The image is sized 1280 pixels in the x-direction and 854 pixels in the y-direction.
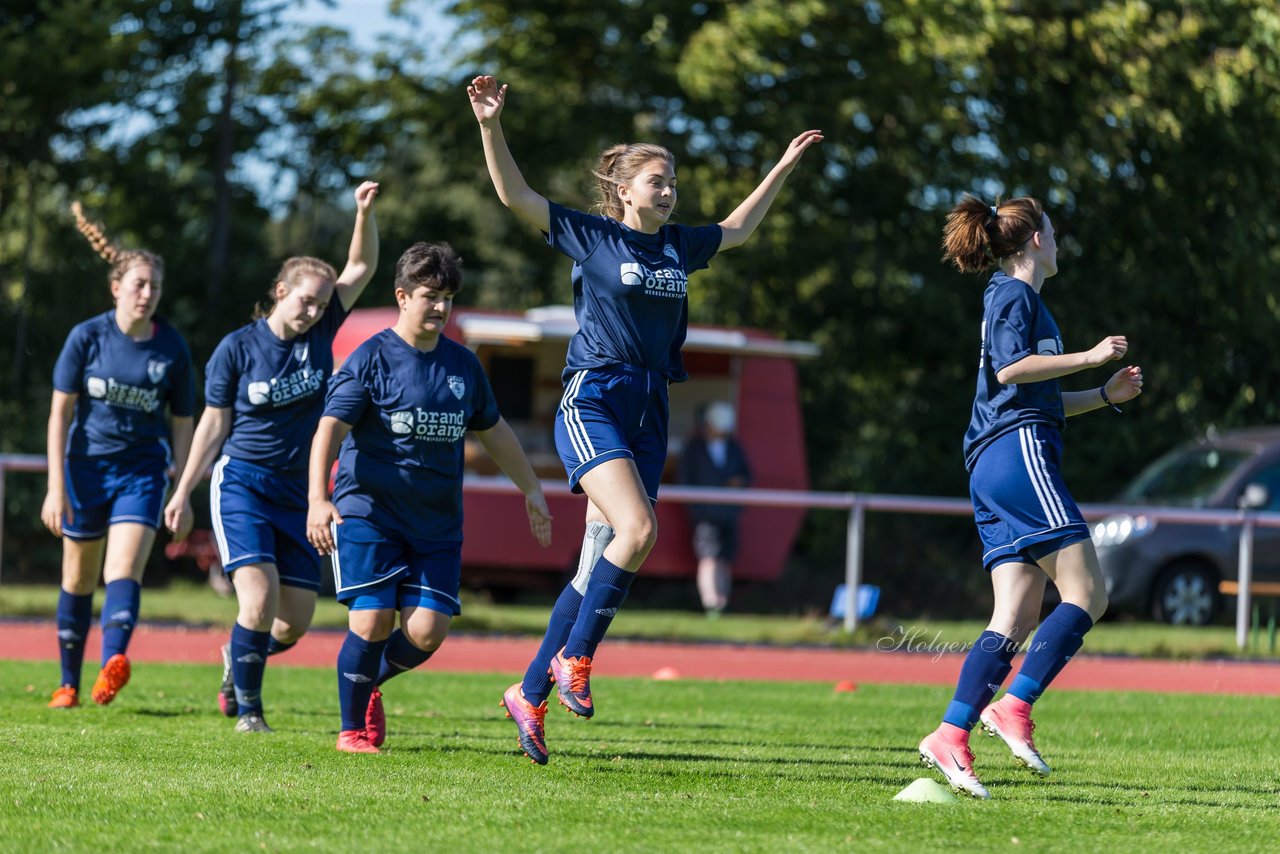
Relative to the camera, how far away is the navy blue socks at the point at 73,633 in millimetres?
8141

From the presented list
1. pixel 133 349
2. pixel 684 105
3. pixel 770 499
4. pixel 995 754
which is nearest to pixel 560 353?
pixel 684 105

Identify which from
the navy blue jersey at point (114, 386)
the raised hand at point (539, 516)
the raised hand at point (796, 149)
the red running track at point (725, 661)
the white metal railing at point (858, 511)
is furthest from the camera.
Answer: the white metal railing at point (858, 511)

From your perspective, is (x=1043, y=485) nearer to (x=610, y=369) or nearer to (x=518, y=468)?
(x=610, y=369)

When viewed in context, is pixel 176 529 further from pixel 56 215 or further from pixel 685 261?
pixel 56 215

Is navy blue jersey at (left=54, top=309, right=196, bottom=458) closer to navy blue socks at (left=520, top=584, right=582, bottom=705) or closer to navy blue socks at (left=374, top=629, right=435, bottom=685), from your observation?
navy blue socks at (left=374, top=629, right=435, bottom=685)

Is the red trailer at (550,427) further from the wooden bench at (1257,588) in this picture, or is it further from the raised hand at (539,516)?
the raised hand at (539,516)

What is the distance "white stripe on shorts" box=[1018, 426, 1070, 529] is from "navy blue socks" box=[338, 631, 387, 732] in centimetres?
246

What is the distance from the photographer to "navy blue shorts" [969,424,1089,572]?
576 centimetres

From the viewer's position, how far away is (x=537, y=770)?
6.11 meters

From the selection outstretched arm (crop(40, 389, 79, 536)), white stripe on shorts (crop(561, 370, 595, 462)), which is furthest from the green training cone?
outstretched arm (crop(40, 389, 79, 536))

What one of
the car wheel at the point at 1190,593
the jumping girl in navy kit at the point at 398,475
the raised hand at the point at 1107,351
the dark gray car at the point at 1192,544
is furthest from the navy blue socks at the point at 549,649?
the car wheel at the point at 1190,593

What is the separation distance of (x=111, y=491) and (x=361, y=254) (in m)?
1.70

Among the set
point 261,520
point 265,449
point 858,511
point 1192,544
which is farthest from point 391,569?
point 1192,544

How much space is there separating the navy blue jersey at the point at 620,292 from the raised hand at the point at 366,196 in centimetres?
133
